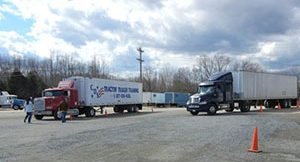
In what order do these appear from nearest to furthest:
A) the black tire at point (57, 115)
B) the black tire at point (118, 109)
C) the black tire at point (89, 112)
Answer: the black tire at point (57, 115)
the black tire at point (89, 112)
the black tire at point (118, 109)

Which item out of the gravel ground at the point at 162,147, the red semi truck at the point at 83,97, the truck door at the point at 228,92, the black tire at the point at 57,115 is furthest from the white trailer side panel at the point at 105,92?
the gravel ground at the point at 162,147

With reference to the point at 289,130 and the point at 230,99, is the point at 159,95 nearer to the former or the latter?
the point at 230,99

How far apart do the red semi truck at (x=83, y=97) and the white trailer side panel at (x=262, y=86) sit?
42.7 feet

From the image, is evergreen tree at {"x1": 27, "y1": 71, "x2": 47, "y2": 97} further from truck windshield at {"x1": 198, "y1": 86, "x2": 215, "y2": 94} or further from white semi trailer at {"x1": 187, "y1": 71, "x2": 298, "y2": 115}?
truck windshield at {"x1": 198, "y1": 86, "x2": 215, "y2": 94}

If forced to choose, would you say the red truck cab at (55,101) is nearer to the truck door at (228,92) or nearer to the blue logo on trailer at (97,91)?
the blue logo on trailer at (97,91)

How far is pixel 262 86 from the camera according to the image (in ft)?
149

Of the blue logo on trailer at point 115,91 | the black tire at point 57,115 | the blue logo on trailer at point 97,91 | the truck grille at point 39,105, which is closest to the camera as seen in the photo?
the black tire at point 57,115

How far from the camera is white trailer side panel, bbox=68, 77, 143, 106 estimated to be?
40.8 meters

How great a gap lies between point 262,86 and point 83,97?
18.3 meters

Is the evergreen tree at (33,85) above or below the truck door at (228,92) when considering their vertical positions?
above

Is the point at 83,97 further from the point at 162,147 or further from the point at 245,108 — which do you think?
the point at 162,147

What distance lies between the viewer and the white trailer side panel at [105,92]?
4084 cm

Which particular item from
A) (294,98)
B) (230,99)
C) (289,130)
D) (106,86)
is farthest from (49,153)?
(294,98)

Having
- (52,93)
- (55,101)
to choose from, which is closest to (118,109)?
(52,93)
